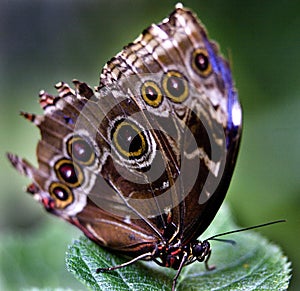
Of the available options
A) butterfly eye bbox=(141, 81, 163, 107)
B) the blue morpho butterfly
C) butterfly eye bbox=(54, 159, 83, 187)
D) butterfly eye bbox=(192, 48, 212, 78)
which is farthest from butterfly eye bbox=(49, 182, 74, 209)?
butterfly eye bbox=(192, 48, 212, 78)

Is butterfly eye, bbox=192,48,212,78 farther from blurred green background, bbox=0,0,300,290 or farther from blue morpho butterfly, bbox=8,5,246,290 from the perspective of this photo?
blurred green background, bbox=0,0,300,290

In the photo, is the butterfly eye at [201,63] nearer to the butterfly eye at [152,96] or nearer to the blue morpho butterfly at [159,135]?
the blue morpho butterfly at [159,135]

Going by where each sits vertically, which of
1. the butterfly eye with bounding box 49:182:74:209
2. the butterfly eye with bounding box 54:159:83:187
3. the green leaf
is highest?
the butterfly eye with bounding box 54:159:83:187

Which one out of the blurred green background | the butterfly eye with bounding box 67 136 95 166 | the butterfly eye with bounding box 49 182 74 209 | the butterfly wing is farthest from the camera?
the blurred green background

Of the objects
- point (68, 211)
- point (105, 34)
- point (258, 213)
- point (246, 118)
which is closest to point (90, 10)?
point (105, 34)

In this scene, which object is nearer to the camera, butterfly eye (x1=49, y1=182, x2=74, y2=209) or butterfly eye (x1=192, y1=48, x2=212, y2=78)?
butterfly eye (x1=192, y1=48, x2=212, y2=78)

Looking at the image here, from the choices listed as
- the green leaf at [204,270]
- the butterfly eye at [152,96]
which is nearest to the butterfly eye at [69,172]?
the green leaf at [204,270]
